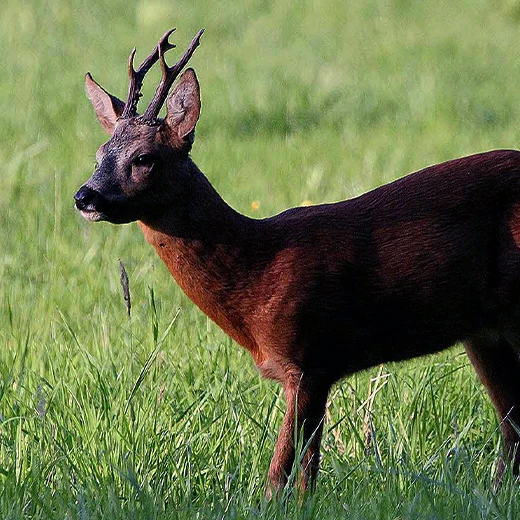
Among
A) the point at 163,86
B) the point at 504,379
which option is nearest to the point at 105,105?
the point at 163,86

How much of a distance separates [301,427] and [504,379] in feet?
2.71

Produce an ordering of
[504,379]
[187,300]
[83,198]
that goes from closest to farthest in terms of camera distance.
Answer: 1. [83,198]
2. [504,379]
3. [187,300]

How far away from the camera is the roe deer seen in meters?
3.69

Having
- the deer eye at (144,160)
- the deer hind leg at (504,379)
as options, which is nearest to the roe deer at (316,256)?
the deer eye at (144,160)

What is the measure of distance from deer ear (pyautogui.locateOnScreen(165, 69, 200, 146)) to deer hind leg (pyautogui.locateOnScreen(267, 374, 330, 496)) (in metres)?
0.73

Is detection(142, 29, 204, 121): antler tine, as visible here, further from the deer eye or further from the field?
the field

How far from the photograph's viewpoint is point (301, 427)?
12.0 feet

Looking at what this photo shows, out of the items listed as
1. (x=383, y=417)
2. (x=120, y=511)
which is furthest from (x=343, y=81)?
(x=120, y=511)

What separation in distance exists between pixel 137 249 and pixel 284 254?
112 inches

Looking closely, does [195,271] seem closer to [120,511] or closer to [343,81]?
[120,511]

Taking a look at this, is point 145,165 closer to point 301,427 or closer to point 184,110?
point 184,110

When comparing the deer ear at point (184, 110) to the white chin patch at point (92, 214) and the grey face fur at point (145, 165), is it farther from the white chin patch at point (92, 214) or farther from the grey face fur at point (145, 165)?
the white chin patch at point (92, 214)

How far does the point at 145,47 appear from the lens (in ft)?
38.9

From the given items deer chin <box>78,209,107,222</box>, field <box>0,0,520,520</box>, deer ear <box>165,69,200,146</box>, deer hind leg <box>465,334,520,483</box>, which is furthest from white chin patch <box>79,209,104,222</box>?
deer hind leg <box>465,334,520,483</box>
